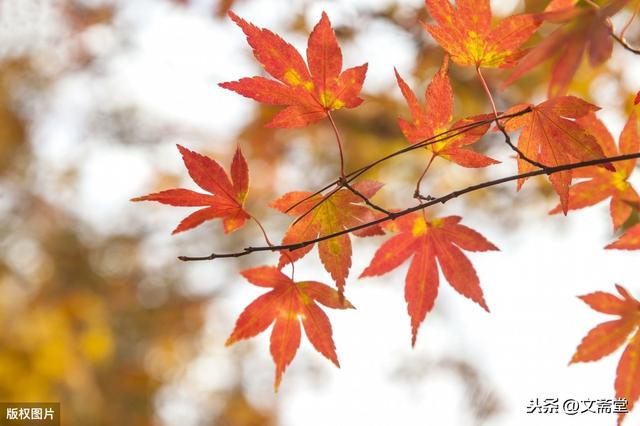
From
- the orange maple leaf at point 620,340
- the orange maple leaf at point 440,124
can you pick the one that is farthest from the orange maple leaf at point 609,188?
the orange maple leaf at point 440,124

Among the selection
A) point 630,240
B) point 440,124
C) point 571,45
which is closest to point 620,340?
point 630,240

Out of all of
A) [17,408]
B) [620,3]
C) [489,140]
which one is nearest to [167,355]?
[17,408]

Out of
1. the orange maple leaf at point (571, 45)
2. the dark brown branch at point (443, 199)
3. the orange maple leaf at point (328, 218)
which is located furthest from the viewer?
the orange maple leaf at point (328, 218)

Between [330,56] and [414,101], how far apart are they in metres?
0.13

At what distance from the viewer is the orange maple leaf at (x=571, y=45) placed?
1.56ft

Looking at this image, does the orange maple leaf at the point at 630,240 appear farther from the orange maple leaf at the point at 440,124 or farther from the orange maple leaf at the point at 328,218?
the orange maple leaf at the point at 328,218

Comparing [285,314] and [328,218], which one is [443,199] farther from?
[285,314]

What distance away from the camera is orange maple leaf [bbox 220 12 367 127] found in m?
0.71

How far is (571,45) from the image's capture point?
1.57ft

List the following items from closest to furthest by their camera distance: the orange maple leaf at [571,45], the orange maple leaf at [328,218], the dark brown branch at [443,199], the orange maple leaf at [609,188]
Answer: the orange maple leaf at [571,45] → the dark brown branch at [443,199] → the orange maple leaf at [328,218] → the orange maple leaf at [609,188]

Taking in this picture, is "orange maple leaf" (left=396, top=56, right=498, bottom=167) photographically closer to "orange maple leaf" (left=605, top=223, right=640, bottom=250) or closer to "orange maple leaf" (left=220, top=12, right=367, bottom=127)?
"orange maple leaf" (left=220, top=12, right=367, bottom=127)

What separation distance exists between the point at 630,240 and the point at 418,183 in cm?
33

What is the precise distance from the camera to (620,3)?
50 cm

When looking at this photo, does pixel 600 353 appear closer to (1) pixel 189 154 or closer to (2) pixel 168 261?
(1) pixel 189 154
